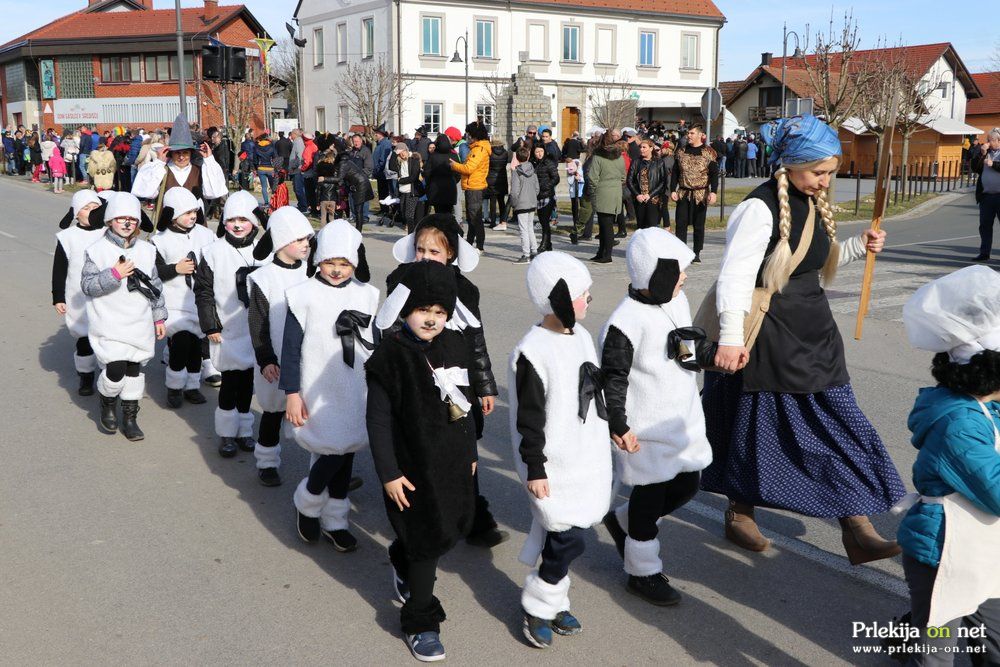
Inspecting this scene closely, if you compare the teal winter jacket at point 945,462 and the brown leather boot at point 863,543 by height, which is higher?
the teal winter jacket at point 945,462

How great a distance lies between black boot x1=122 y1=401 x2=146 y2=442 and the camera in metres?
6.47

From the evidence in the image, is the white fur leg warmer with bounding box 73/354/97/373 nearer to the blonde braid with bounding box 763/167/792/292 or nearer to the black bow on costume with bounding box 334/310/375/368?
the black bow on costume with bounding box 334/310/375/368

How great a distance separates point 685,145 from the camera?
14.0m

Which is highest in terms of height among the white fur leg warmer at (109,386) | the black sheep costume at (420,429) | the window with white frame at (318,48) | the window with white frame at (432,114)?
the window with white frame at (318,48)

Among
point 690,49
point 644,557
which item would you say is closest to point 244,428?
point 644,557

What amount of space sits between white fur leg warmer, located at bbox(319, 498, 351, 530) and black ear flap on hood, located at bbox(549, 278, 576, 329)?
1.69 meters

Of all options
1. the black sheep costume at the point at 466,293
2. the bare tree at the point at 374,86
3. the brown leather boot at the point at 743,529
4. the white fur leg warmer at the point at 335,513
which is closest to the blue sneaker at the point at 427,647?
the black sheep costume at the point at 466,293

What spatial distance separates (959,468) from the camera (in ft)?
9.60

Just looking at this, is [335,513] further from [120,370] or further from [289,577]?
[120,370]

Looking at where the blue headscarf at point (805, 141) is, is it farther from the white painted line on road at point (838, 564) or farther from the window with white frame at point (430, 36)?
the window with white frame at point (430, 36)

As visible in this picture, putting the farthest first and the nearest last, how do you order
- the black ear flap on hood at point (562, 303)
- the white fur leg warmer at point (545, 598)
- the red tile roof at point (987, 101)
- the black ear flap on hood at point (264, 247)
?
the red tile roof at point (987, 101)
the black ear flap on hood at point (264, 247)
the white fur leg warmer at point (545, 598)
the black ear flap on hood at point (562, 303)

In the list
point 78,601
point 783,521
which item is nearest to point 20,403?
point 78,601

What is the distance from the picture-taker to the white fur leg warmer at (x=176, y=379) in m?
7.26

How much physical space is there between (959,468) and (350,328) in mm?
2594
